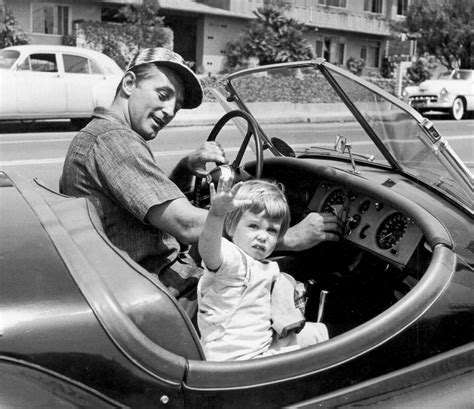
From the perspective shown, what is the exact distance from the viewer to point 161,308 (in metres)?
1.72

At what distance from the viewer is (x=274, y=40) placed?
25.0 metres

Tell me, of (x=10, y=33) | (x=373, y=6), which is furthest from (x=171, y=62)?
(x=373, y=6)

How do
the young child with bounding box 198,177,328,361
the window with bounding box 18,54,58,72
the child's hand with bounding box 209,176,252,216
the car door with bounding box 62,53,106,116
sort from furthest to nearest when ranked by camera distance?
the car door with bounding box 62,53,106,116, the window with bounding box 18,54,58,72, the young child with bounding box 198,177,328,361, the child's hand with bounding box 209,176,252,216

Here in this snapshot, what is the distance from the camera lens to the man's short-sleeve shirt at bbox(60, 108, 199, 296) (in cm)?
228

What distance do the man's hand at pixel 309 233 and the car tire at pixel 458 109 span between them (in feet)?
61.1

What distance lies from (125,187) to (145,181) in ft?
0.22

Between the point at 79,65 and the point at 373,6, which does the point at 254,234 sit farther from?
the point at 373,6

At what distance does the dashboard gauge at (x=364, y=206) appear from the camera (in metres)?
2.92

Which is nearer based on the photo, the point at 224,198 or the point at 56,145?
the point at 224,198

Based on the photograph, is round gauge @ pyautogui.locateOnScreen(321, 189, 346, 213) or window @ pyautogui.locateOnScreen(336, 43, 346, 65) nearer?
round gauge @ pyautogui.locateOnScreen(321, 189, 346, 213)

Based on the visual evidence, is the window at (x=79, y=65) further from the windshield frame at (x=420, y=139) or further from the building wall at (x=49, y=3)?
the building wall at (x=49, y=3)

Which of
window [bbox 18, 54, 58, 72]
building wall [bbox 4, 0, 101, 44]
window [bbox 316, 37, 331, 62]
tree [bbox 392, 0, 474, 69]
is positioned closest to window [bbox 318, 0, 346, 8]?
window [bbox 316, 37, 331, 62]

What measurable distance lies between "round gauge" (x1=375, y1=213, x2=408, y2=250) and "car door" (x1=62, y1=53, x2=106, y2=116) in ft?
37.3

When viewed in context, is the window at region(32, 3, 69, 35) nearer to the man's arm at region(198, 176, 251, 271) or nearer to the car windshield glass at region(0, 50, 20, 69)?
the car windshield glass at region(0, 50, 20, 69)
